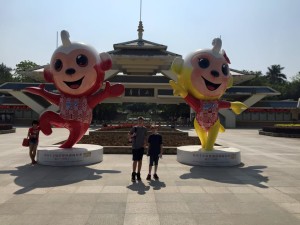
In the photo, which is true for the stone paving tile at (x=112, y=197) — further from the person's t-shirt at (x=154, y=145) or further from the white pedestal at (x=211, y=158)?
the white pedestal at (x=211, y=158)

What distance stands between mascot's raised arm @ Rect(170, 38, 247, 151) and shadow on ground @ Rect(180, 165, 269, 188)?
1.42 meters

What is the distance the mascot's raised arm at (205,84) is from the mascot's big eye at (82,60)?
3070 millimetres

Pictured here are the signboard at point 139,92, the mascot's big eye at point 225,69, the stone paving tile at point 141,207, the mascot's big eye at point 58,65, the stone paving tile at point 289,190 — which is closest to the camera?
the stone paving tile at point 141,207

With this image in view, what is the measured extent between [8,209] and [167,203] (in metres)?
2.88

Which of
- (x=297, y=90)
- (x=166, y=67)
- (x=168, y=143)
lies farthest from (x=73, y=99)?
(x=297, y=90)

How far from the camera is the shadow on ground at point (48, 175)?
289 inches

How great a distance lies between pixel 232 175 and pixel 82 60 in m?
5.89

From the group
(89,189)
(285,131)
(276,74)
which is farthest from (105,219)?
(276,74)

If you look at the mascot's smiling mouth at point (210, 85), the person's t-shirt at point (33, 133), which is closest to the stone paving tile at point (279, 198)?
the mascot's smiling mouth at point (210, 85)

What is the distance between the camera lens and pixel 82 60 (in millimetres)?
10039

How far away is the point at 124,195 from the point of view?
6.40 metres

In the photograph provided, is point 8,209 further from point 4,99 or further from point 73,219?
point 4,99

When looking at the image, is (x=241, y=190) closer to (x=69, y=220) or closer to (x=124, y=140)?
(x=69, y=220)

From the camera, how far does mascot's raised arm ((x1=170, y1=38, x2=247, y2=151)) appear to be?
10383 mm
